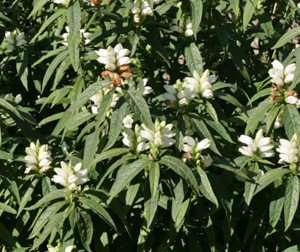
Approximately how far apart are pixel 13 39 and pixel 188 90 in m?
1.56

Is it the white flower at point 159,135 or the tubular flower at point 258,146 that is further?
the tubular flower at point 258,146

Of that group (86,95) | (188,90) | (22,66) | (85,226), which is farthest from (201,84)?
(22,66)

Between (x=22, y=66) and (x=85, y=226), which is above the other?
(x=22, y=66)

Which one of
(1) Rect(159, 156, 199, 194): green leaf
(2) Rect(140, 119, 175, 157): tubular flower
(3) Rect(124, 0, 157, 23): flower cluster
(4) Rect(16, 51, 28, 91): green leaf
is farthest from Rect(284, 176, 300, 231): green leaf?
(4) Rect(16, 51, 28, 91): green leaf

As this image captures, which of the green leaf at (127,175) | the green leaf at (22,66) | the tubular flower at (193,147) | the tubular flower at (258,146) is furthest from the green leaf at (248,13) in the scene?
the green leaf at (22,66)

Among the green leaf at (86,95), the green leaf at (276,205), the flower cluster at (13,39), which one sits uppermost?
the green leaf at (86,95)

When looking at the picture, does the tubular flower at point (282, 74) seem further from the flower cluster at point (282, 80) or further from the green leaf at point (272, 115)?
the green leaf at point (272, 115)

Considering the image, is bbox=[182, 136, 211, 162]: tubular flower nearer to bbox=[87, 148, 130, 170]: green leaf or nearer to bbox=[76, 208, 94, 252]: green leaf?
bbox=[87, 148, 130, 170]: green leaf

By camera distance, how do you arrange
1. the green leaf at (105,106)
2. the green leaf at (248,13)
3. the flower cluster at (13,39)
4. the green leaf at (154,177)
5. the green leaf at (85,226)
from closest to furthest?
the green leaf at (154,177) < the green leaf at (105,106) < the green leaf at (85,226) < the green leaf at (248,13) < the flower cluster at (13,39)

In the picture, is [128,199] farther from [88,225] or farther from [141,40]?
[141,40]

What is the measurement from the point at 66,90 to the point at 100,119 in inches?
33.7

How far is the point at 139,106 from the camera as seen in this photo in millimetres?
2637

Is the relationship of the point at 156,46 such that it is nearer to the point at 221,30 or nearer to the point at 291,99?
the point at 221,30

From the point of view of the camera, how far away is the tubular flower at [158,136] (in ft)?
8.79
